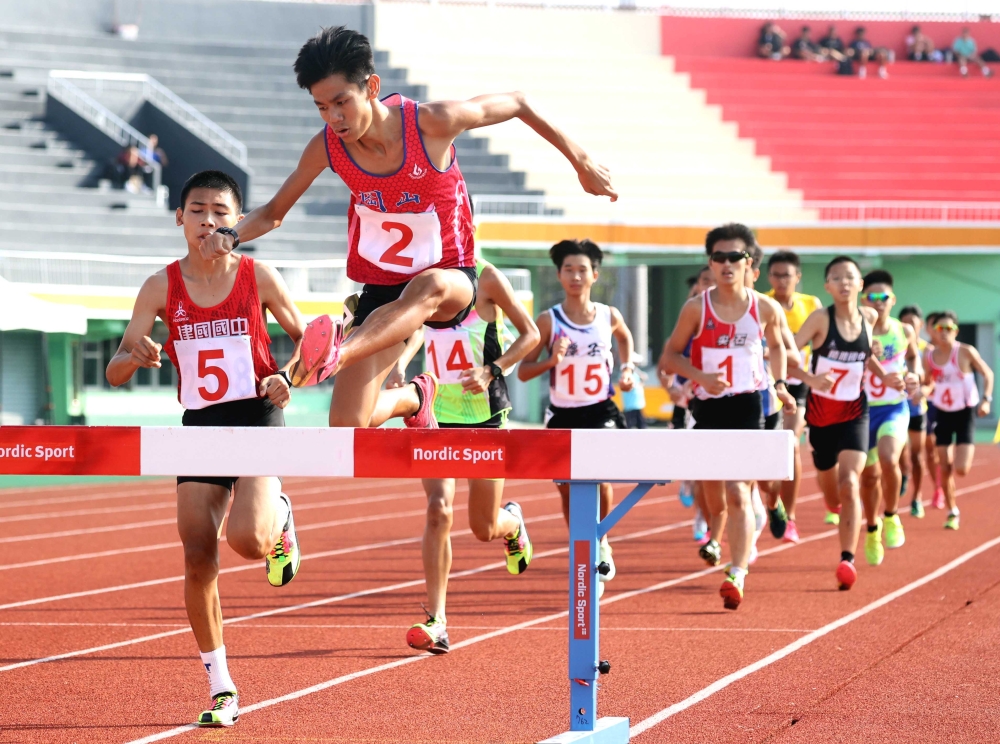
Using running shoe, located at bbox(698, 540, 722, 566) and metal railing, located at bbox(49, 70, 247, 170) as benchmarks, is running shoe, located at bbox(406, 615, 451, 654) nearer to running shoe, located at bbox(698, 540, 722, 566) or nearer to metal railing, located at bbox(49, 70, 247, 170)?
running shoe, located at bbox(698, 540, 722, 566)

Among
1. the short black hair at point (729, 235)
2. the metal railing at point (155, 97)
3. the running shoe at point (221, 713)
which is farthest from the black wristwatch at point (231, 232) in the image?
the metal railing at point (155, 97)

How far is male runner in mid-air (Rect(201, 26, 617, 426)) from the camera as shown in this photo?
4.87m

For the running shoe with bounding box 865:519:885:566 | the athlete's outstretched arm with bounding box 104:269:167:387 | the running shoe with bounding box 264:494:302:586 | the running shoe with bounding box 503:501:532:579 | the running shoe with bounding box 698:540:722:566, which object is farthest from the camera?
the running shoe with bounding box 865:519:885:566

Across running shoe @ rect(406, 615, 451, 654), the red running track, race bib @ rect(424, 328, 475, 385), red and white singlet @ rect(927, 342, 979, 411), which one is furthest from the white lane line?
red and white singlet @ rect(927, 342, 979, 411)

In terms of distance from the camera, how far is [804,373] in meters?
8.25

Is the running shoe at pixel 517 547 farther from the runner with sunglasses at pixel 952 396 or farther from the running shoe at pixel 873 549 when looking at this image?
the runner with sunglasses at pixel 952 396

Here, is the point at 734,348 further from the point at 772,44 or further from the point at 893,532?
the point at 772,44

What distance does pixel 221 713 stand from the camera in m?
4.95

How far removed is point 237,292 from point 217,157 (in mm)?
23831

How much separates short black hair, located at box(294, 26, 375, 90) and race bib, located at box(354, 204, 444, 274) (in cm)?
52

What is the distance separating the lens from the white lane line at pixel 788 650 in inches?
201

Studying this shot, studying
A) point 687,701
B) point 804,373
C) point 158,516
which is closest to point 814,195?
point 158,516

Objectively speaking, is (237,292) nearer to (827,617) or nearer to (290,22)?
(827,617)

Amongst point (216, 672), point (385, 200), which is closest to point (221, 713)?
point (216, 672)
